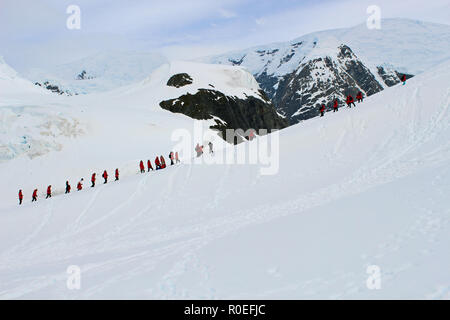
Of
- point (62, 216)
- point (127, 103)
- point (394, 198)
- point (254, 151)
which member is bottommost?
point (62, 216)

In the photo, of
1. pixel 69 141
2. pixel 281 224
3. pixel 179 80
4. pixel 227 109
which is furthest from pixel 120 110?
pixel 281 224

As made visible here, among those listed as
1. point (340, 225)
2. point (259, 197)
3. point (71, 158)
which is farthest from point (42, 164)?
point (340, 225)

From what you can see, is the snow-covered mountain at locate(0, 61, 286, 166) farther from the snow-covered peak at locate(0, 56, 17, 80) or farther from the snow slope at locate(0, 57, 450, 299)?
the snow slope at locate(0, 57, 450, 299)

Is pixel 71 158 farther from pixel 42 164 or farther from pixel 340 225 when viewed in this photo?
pixel 340 225

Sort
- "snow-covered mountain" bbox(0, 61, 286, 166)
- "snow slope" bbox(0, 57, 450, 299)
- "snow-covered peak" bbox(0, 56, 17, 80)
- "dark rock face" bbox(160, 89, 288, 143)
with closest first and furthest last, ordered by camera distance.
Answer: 1. "snow slope" bbox(0, 57, 450, 299)
2. "snow-covered mountain" bbox(0, 61, 286, 166)
3. "dark rock face" bbox(160, 89, 288, 143)
4. "snow-covered peak" bbox(0, 56, 17, 80)

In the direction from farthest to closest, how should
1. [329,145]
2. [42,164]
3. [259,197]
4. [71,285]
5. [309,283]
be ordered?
[42,164], [329,145], [259,197], [71,285], [309,283]

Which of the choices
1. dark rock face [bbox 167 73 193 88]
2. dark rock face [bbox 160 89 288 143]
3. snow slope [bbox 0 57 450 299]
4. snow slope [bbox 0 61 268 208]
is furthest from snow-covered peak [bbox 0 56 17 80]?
snow slope [bbox 0 57 450 299]

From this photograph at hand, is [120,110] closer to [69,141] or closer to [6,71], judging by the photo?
[69,141]
